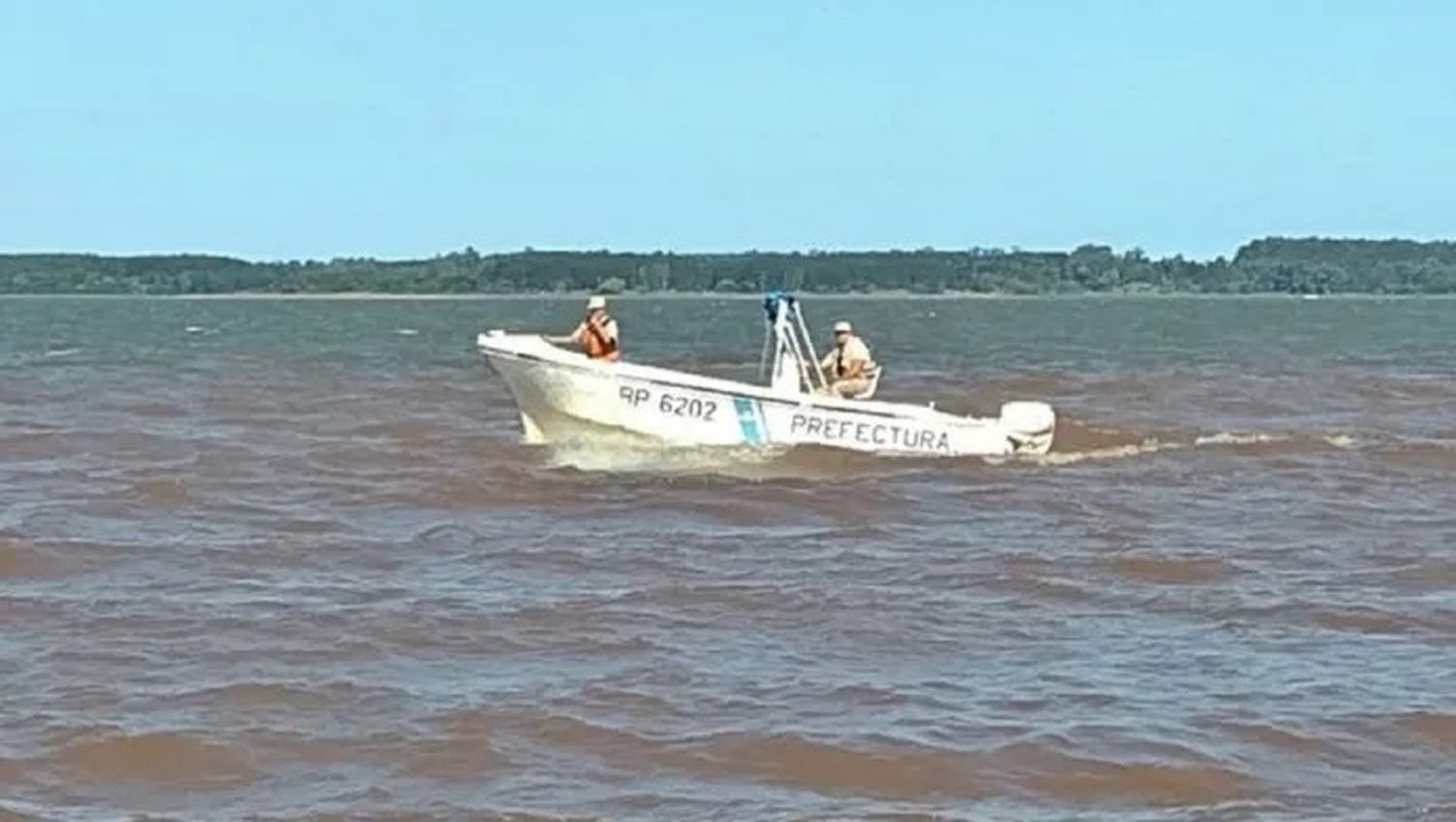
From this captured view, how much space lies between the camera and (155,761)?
31.7 ft

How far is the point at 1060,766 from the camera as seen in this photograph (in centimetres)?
955

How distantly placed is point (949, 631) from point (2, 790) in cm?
542

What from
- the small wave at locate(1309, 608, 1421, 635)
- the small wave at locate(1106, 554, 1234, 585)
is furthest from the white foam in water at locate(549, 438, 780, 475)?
the small wave at locate(1309, 608, 1421, 635)

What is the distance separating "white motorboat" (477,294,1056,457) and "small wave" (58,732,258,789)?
11.7m

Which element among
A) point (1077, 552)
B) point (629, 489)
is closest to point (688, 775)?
point (1077, 552)

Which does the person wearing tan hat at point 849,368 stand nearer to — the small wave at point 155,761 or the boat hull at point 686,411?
the boat hull at point 686,411

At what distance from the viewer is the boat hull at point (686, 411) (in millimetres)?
21375

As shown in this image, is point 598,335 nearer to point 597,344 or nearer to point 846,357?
point 597,344

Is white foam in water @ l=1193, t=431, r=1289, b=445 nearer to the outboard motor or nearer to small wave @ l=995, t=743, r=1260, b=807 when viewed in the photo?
the outboard motor

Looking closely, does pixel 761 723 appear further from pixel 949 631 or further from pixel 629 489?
pixel 629 489

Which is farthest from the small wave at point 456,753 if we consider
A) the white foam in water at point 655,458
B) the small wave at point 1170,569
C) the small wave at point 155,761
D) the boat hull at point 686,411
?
the boat hull at point 686,411

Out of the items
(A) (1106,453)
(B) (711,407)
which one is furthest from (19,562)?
(A) (1106,453)

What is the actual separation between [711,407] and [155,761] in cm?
1198

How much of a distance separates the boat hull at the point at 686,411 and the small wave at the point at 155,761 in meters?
11.6
